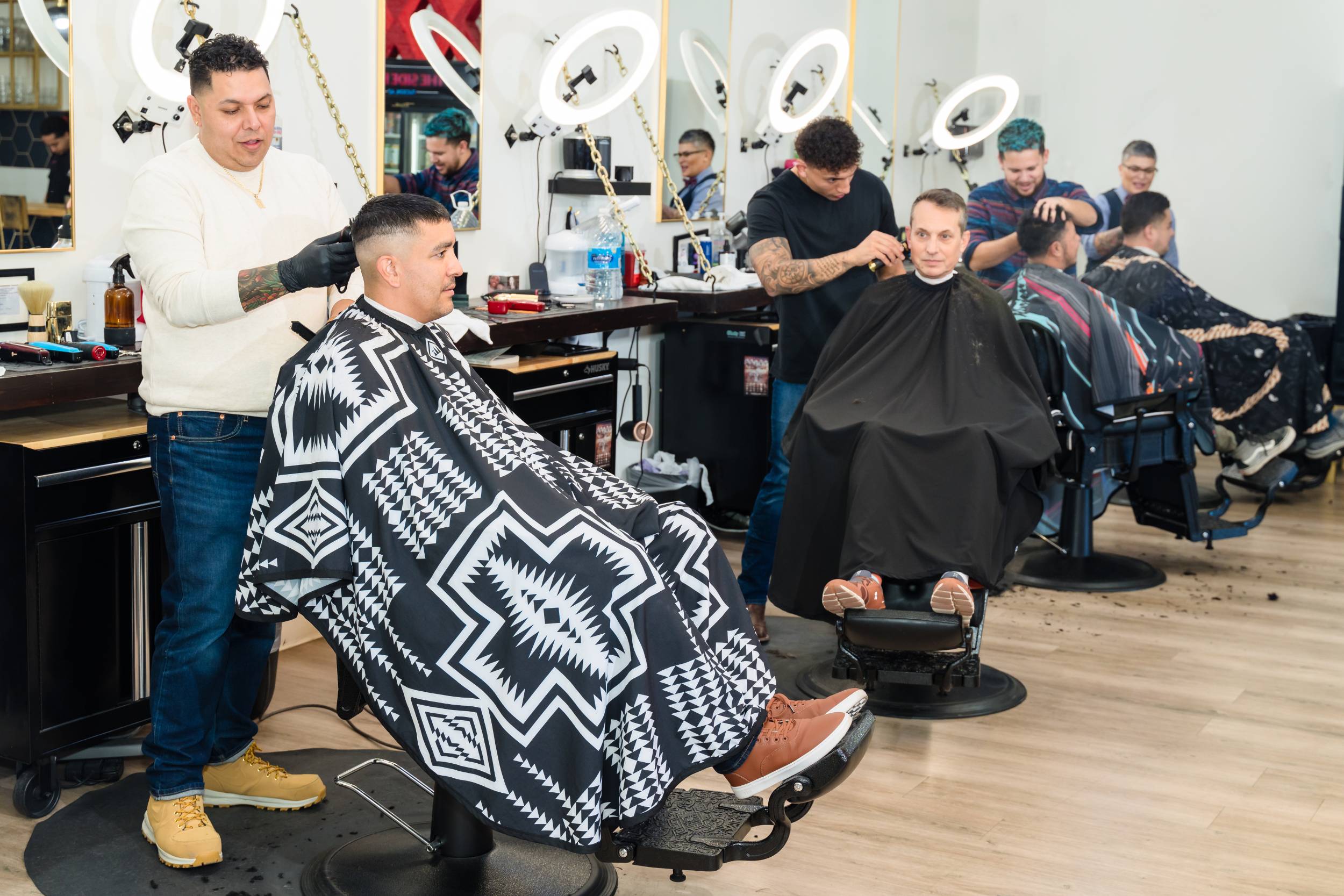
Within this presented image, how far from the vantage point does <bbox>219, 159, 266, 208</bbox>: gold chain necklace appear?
7.18 feet

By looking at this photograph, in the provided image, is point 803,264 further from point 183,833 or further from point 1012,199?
point 1012,199

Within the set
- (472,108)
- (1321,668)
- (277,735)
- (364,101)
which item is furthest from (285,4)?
(1321,668)

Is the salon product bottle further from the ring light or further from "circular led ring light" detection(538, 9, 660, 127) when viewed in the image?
the ring light

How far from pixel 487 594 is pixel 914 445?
131 centimetres

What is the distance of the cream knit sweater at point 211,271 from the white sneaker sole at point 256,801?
70cm

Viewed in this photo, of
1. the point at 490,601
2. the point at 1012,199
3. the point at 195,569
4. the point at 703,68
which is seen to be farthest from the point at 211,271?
the point at 1012,199

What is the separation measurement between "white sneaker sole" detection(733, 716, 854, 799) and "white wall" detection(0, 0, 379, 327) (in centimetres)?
173

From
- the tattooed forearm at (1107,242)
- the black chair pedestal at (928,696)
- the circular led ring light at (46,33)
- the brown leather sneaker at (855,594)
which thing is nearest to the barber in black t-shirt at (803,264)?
the black chair pedestal at (928,696)

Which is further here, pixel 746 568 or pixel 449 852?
pixel 746 568

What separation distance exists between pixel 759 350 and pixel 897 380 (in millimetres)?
1208

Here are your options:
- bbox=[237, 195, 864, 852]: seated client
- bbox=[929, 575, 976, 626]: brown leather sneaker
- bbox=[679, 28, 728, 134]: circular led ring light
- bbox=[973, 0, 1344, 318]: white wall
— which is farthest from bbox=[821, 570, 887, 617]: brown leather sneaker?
bbox=[973, 0, 1344, 318]: white wall

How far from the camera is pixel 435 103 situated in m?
3.65

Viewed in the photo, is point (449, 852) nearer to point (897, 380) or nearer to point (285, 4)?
point (897, 380)

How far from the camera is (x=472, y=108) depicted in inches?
149
